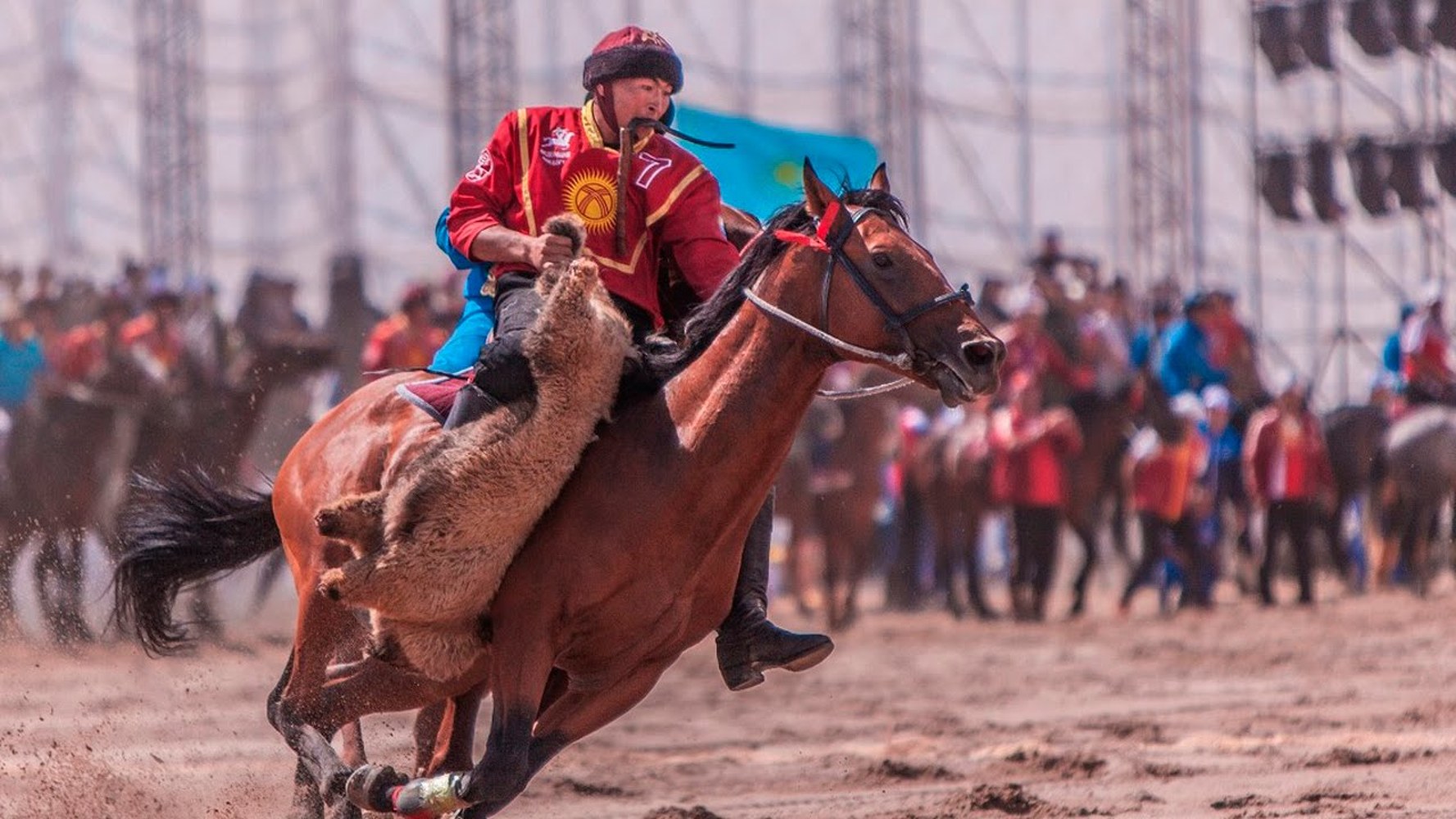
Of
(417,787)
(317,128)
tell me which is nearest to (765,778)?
(417,787)

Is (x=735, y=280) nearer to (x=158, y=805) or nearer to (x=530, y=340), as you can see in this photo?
(x=530, y=340)

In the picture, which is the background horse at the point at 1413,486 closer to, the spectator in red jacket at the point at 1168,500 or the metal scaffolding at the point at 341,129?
the spectator in red jacket at the point at 1168,500

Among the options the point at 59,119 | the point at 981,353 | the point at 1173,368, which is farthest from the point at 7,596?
the point at 59,119

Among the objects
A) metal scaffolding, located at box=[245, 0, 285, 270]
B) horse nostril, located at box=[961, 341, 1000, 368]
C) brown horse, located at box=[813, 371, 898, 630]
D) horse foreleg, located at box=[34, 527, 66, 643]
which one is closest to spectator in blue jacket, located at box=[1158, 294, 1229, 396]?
brown horse, located at box=[813, 371, 898, 630]

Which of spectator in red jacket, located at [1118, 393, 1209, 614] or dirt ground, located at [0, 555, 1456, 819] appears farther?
spectator in red jacket, located at [1118, 393, 1209, 614]

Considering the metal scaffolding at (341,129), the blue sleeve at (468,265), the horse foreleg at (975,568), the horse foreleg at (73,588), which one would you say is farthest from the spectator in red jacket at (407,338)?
the metal scaffolding at (341,129)

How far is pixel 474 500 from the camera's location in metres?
5.54

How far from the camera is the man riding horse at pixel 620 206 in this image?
19.4 feet

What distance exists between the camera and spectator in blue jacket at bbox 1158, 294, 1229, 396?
16.0 m

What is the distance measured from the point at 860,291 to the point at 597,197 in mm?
871

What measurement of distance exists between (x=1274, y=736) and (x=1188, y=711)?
1.08 metres

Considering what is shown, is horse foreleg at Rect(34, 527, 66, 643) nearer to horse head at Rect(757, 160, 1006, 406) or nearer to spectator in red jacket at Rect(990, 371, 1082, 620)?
spectator in red jacket at Rect(990, 371, 1082, 620)

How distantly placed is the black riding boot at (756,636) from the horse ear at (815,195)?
0.84 m

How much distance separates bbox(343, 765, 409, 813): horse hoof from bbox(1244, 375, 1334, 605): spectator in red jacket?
11224 millimetres
